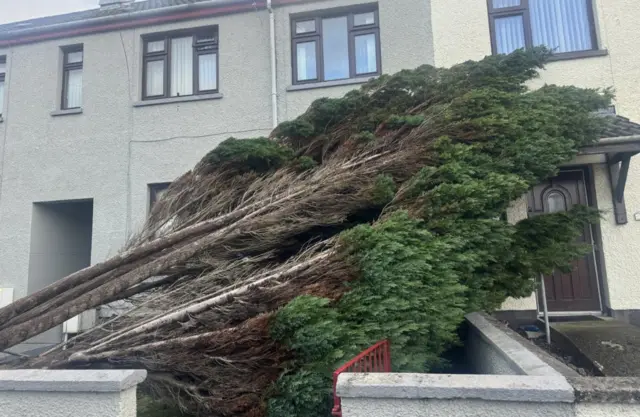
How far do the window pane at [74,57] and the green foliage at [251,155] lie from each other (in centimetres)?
541

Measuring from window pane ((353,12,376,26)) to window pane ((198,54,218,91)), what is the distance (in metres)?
2.68

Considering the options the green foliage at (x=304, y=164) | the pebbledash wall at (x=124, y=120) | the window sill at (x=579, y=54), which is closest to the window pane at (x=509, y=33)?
the window sill at (x=579, y=54)

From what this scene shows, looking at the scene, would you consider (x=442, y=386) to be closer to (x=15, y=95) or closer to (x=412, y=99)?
(x=412, y=99)

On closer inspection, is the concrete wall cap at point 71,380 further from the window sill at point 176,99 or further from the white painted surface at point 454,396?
the window sill at point 176,99

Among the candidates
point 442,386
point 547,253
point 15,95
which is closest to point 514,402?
point 442,386

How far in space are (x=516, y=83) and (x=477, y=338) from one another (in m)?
2.95

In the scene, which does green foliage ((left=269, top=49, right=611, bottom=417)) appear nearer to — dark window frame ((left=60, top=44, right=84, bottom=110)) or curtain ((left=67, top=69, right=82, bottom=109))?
curtain ((left=67, top=69, right=82, bottom=109))

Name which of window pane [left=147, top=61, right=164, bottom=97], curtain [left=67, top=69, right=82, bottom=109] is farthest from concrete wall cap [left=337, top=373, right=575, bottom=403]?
curtain [left=67, top=69, right=82, bottom=109]

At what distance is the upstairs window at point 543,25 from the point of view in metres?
6.85

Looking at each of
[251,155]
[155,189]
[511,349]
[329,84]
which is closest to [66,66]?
[155,189]

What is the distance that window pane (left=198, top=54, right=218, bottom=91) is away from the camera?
8.05m

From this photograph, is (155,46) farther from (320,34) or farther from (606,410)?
(606,410)

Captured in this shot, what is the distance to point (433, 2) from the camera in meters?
7.27

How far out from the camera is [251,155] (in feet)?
15.6
